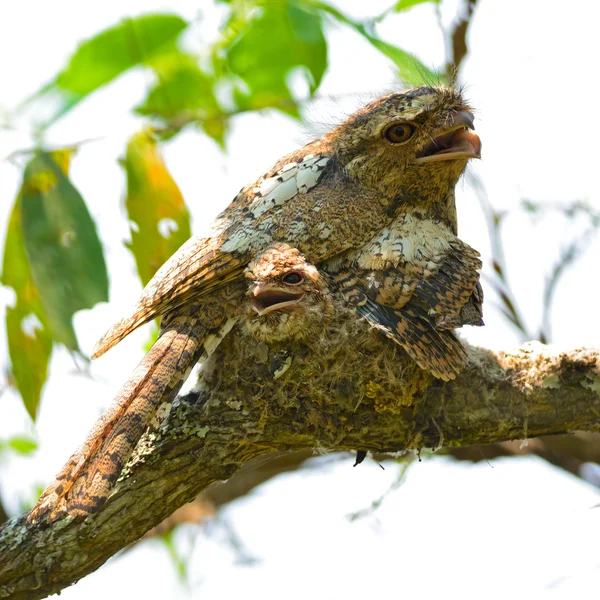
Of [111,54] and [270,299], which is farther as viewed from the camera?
[111,54]

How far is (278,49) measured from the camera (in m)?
3.73

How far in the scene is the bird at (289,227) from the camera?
8.17 ft

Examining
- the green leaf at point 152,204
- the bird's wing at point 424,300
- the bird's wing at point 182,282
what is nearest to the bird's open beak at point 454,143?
the bird's wing at point 424,300

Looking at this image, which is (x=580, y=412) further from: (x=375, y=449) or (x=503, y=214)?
(x=503, y=214)

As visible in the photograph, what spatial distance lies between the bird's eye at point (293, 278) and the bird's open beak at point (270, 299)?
42mm

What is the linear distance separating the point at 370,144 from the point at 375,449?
4.31ft

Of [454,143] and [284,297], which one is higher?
[454,143]

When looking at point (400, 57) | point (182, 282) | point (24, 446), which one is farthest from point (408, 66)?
point (24, 446)

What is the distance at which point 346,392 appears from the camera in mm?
2869

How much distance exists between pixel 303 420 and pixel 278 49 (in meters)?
1.92

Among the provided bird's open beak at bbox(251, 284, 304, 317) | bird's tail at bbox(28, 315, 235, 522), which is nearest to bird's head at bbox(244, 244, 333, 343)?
bird's open beak at bbox(251, 284, 304, 317)

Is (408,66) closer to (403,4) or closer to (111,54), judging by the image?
(403,4)

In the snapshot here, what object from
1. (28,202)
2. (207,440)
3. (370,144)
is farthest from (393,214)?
(28,202)

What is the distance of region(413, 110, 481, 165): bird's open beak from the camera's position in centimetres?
314
